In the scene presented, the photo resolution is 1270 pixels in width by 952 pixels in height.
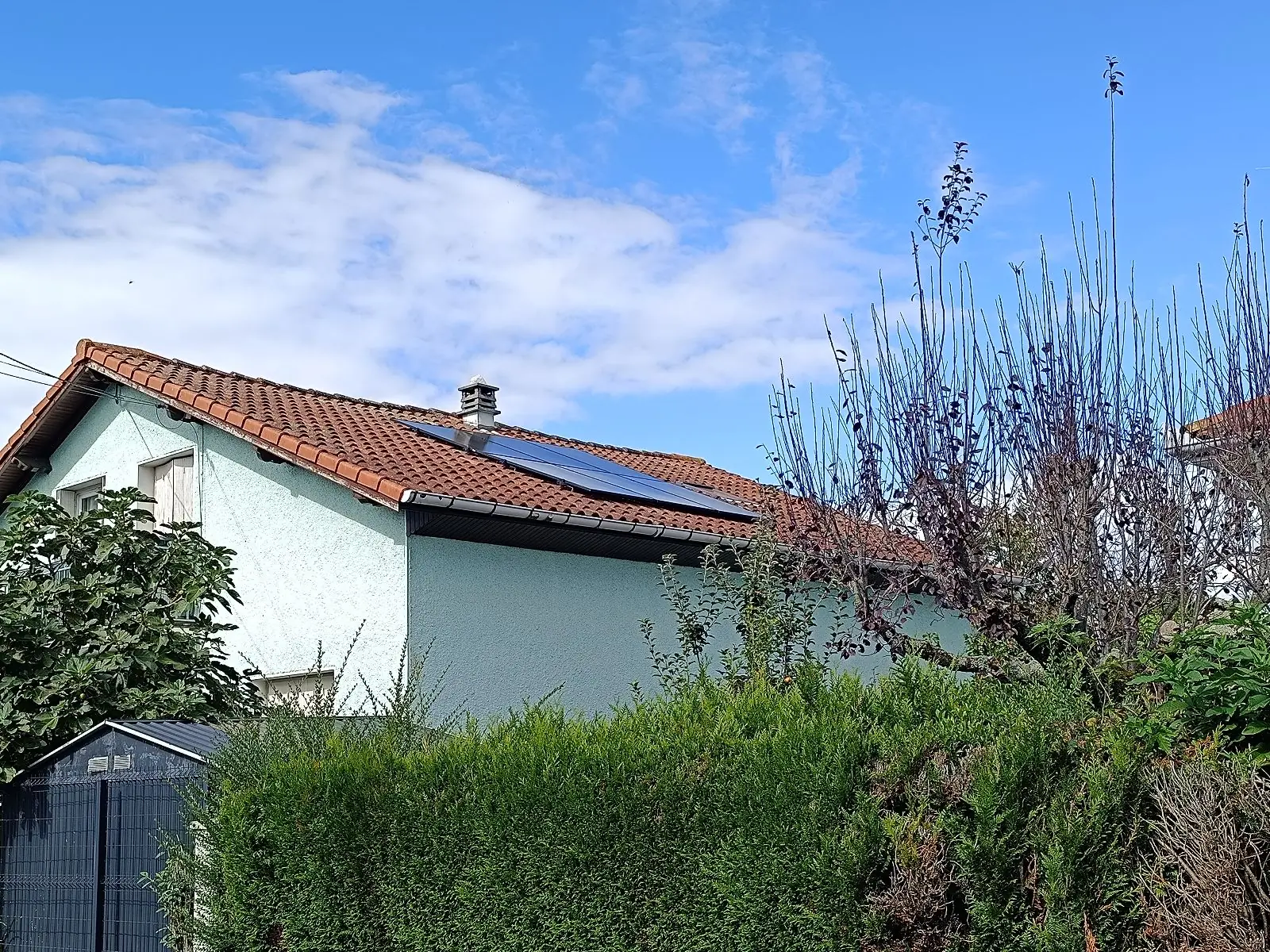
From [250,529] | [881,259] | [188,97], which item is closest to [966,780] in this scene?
[881,259]

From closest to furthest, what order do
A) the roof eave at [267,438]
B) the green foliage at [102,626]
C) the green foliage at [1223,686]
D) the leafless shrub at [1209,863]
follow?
the leafless shrub at [1209,863]
the green foliage at [1223,686]
the green foliage at [102,626]
the roof eave at [267,438]

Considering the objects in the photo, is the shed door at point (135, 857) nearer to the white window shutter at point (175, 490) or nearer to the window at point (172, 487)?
the window at point (172, 487)

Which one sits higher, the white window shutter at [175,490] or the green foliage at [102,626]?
the white window shutter at [175,490]

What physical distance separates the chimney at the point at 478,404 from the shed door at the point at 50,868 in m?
10.1

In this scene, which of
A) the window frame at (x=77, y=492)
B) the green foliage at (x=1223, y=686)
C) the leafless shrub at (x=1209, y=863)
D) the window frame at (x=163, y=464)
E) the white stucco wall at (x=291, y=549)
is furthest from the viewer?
the window frame at (x=77, y=492)

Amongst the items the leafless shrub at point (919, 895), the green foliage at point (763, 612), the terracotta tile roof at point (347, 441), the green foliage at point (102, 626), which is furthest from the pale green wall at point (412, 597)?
the leafless shrub at point (919, 895)

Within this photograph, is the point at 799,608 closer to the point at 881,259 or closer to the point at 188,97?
the point at 881,259

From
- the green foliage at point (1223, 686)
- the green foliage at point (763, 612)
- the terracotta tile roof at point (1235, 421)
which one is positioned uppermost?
the terracotta tile roof at point (1235, 421)

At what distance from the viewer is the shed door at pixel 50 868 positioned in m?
10.0

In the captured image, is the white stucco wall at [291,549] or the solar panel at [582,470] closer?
the white stucco wall at [291,549]

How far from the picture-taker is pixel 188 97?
1030 cm

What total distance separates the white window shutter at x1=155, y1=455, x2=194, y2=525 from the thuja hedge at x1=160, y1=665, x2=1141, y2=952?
7.96 meters

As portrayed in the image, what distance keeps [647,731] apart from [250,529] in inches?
363

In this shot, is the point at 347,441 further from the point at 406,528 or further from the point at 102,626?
the point at 102,626
